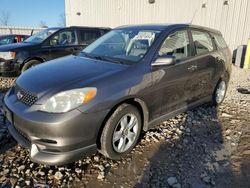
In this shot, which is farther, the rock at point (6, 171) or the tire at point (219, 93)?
the tire at point (219, 93)

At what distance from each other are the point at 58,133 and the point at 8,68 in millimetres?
4563

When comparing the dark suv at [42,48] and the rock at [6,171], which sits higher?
the dark suv at [42,48]

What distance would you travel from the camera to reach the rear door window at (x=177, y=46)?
11.6 feet

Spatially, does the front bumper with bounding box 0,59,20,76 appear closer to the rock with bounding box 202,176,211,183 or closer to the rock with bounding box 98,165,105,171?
the rock with bounding box 98,165,105,171

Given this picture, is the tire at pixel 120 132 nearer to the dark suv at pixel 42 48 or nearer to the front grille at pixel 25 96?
the front grille at pixel 25 96

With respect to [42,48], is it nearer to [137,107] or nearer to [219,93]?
[137,107]

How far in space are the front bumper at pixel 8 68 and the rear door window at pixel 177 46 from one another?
4.35 m

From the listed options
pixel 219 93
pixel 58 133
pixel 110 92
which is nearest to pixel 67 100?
pixel 58 133

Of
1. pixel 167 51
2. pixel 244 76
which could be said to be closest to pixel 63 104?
pixel 167 51

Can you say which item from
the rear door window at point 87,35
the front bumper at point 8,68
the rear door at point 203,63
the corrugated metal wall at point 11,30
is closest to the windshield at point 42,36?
the rear door window at point 87,35

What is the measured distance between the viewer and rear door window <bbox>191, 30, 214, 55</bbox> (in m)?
4.13

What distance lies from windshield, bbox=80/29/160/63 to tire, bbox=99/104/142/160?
0.73 meters

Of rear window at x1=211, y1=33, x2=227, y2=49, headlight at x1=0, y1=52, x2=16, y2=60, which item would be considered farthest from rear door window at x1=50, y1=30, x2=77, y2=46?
rear window at x1=211, y1=33, x2=227, y2=49

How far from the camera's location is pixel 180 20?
466 inches
